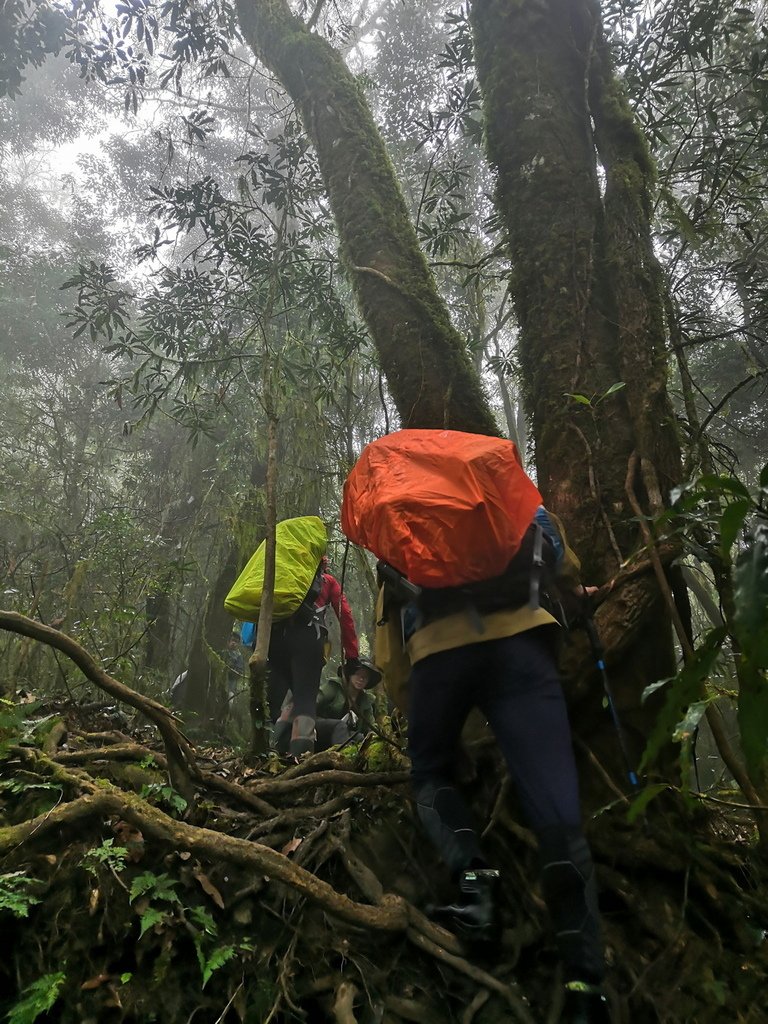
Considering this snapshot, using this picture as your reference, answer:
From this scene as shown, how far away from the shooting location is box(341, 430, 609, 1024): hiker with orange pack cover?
1.84 meters

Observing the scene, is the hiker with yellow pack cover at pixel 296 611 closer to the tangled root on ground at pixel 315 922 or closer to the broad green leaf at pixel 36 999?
the tangled root on ground at pixel 315 922

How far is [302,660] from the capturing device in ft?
13.4

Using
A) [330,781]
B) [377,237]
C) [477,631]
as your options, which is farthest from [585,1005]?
[377,237]

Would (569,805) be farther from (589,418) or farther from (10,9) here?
(10,9)

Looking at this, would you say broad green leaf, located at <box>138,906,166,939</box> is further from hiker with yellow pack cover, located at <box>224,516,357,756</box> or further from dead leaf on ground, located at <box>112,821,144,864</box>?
hiker with yellow pack cover, located at <box>224,516,357,756</box>

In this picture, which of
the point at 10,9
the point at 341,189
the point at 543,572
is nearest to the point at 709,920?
the point at 543,572

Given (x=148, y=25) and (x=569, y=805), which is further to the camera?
(x=148, y=25)

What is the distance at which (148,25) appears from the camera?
19.4 feet

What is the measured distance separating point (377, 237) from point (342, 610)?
251cm

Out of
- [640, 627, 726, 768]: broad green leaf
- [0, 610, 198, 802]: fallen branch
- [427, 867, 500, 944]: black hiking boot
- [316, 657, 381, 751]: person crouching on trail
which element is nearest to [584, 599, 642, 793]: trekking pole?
[427, 867, 500, 944]: black hiking boot

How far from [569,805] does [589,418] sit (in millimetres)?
1641

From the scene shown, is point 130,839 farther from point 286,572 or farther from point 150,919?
point 286,572

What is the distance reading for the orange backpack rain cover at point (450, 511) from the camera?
1.91 metres

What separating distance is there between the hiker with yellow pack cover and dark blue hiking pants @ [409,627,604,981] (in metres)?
1.97
